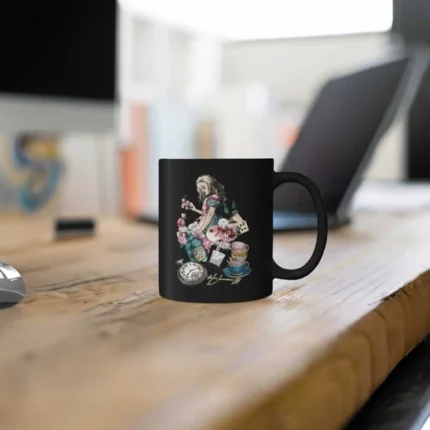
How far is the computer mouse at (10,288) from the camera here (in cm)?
50

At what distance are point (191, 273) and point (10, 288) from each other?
0.44 feet

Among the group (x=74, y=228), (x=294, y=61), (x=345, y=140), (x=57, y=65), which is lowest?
(x=74, y=228)

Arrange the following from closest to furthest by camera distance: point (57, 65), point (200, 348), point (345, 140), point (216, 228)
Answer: point (200, 348) → point (216, 228) → point (345, 140) → point (57, 65)

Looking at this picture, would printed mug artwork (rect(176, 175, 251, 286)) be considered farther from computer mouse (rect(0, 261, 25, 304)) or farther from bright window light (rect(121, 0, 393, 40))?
bright window light (rect(121, 0, 393, 40))

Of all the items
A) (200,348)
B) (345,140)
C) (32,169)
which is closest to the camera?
(200,348)

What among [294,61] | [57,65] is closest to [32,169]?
[57,65]

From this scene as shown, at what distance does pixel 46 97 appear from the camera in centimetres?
109

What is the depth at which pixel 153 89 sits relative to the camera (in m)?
2.49

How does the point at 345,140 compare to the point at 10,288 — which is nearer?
the point at 10,288

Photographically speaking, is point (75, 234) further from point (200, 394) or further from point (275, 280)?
point (200, 394)

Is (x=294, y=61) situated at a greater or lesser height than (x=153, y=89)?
greater

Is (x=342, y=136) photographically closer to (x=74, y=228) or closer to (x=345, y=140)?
(x=345, y=140)

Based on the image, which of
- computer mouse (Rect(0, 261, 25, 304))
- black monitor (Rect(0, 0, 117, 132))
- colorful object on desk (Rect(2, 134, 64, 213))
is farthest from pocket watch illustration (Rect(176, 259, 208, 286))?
colorful object on desk (Rect(2, 134, 64, 213))

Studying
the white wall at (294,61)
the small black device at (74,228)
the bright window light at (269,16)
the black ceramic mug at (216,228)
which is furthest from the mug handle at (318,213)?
the white wall at (294,61)
